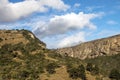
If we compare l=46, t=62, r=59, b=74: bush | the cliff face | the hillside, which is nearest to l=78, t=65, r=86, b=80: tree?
the hillside

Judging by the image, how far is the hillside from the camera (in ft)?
371

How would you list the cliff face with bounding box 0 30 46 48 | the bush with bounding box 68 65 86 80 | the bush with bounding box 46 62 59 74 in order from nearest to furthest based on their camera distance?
the bush with bounding box 68 65 86 80 < the bush with bounding box 46 62 59 74 < the cliff face with bounding box 0 30 46 48

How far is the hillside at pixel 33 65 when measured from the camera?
4446 inches

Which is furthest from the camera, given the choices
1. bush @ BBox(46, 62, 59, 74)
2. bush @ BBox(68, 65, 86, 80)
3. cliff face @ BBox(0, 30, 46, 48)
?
cliff face @ BBox(0, 30, 46, 48)

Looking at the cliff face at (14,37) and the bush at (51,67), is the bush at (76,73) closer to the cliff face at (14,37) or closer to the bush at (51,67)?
the bush at (51,67)

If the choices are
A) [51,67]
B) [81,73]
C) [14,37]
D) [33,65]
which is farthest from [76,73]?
[14,37]

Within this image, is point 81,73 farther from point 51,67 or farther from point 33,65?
point 33,65

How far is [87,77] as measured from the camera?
378 ft

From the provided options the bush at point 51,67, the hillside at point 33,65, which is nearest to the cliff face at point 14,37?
the hillside at point 33,65

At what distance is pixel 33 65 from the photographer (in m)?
123

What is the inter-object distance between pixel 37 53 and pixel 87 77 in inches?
1110

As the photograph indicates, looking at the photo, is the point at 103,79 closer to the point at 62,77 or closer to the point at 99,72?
the point at 99,72

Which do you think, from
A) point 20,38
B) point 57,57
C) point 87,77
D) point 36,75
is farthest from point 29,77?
point 20,38

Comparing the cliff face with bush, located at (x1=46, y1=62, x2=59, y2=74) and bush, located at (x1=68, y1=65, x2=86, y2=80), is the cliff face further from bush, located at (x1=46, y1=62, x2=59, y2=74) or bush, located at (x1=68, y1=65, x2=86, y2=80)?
bush, located at (x1=68, y1=65, x2=86, y2=80)
